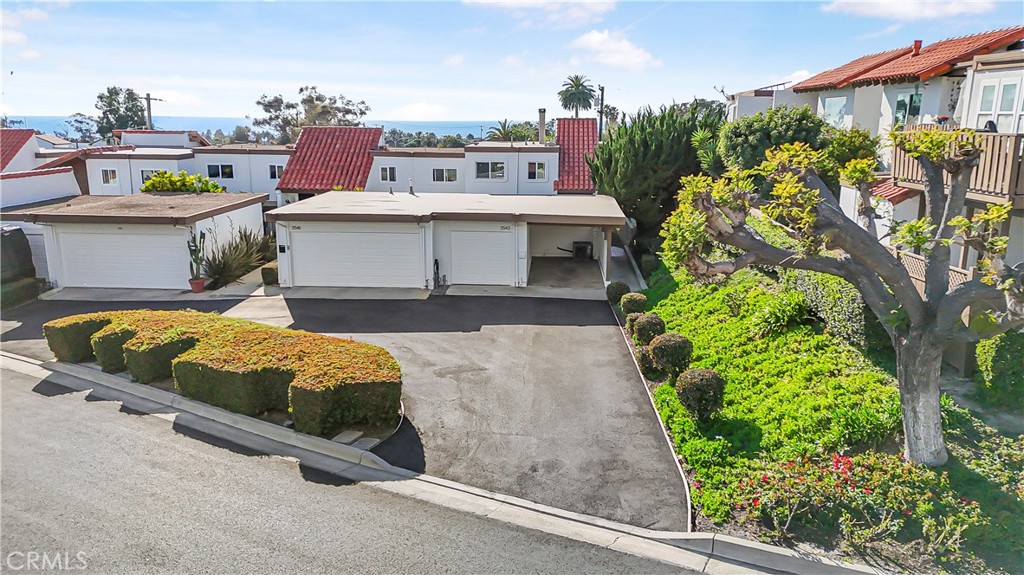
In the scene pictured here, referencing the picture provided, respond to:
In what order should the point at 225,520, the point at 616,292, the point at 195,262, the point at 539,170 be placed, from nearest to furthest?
1. the point at 225,520
2. the point at 616,292
3. the point at 195,262
4. the point at 539,170

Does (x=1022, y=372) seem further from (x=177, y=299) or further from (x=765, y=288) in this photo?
(x=177, y=299)

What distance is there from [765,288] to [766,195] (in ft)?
22.7

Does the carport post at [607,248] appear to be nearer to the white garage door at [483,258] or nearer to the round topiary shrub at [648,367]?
the white garage door at [483,258]

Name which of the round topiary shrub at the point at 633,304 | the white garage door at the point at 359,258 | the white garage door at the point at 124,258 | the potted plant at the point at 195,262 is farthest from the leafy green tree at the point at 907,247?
the white garage door at the point at 124,258

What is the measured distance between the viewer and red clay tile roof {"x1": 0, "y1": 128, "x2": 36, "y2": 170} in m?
38.5

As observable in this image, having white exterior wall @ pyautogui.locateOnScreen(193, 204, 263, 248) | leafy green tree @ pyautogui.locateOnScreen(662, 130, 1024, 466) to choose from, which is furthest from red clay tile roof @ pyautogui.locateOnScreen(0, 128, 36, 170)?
leafy green tree @ pyautogui.locateOnScreen(662, 130, 1024, 466)

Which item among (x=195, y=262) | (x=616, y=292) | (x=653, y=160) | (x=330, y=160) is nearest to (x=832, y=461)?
(x=616, y=292)

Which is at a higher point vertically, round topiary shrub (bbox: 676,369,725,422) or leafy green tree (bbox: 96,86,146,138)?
leafy green tree (bbox: 96,86,146,138)

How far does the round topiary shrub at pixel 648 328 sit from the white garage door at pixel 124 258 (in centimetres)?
1666

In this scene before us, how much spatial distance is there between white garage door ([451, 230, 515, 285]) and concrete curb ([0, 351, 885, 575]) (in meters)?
12.3

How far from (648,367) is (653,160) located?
13.3 meters

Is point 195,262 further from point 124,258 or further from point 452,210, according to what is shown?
point 452,210

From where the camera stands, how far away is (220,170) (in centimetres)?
3766

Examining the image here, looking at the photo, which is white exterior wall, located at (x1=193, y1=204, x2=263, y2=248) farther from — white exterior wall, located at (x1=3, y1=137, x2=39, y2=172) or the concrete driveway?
white exterior wall, located at (x1=3, y1=137, x2=39, y2=172)
